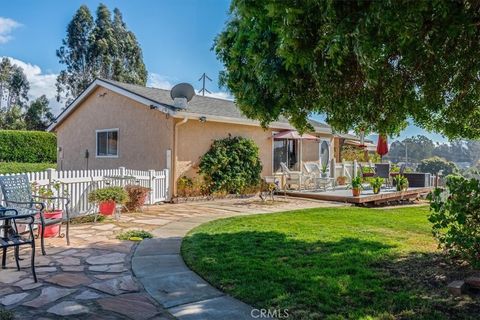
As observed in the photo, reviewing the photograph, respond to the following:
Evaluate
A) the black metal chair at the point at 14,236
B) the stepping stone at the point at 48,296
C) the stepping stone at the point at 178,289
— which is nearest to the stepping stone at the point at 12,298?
the stepping stone at the point at 48,296

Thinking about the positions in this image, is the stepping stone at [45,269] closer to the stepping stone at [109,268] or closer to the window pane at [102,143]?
the stepping stone at [109,268]

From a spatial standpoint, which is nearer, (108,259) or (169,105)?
(108,259)

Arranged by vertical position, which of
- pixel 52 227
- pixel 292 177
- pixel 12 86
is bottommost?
pixel 52 227

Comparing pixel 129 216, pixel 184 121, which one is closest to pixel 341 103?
pixel 129 216

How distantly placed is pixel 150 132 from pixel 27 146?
46.6ft

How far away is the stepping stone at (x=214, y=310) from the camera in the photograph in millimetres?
3262

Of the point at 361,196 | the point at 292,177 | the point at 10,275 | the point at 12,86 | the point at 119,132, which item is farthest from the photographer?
the point at 12,86

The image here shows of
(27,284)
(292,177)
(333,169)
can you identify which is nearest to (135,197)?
(27,284)

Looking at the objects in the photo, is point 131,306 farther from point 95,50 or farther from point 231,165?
point 95,50

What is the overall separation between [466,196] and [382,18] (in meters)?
2.84

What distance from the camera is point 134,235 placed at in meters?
6.74

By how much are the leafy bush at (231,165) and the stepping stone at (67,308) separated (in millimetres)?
9653

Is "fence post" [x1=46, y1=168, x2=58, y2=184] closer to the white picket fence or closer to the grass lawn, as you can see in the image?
the white picket fence

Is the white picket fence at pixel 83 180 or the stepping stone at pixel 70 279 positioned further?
the white picket fence at pixel 83 180
